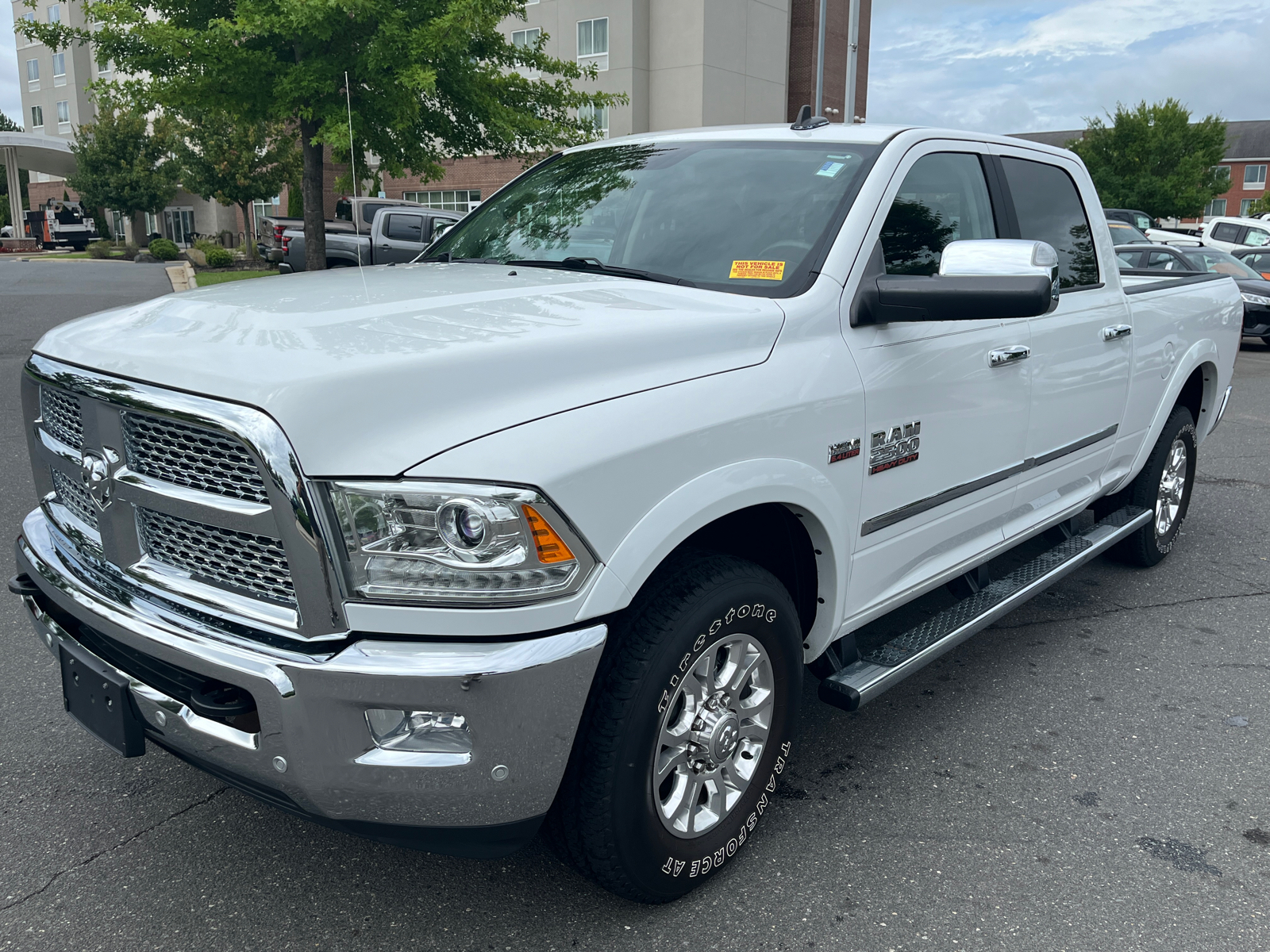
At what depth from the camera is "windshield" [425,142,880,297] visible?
3025 millimetres

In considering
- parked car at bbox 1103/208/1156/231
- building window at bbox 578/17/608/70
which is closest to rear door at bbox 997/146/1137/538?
parked car at bbox 1103/208/1156/231

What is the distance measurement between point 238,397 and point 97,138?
5125 cm

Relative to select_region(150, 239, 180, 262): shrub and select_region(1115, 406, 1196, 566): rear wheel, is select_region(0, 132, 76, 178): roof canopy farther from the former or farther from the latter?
select_region(1115, 406, 1196, 566): rear wheel

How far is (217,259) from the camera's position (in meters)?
32.3

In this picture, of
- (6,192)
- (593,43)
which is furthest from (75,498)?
(6,192)

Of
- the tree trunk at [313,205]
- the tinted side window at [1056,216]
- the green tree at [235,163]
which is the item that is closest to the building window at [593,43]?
the green tree at [235,163]

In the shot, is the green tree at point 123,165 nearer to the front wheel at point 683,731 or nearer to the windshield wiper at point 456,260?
the windshield wiper at point 456,260

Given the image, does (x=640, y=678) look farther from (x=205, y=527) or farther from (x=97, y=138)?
(x=97, y=138)

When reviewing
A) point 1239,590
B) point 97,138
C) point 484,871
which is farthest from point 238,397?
point 97,138

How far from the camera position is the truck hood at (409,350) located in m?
2.02

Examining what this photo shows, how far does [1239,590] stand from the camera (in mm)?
5105

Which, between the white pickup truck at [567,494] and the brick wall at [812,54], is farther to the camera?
the brick wall at [812,54]

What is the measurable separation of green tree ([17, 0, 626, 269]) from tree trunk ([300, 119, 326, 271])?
0.03 meters

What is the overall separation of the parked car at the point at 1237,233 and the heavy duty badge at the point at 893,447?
2377 centimetres
